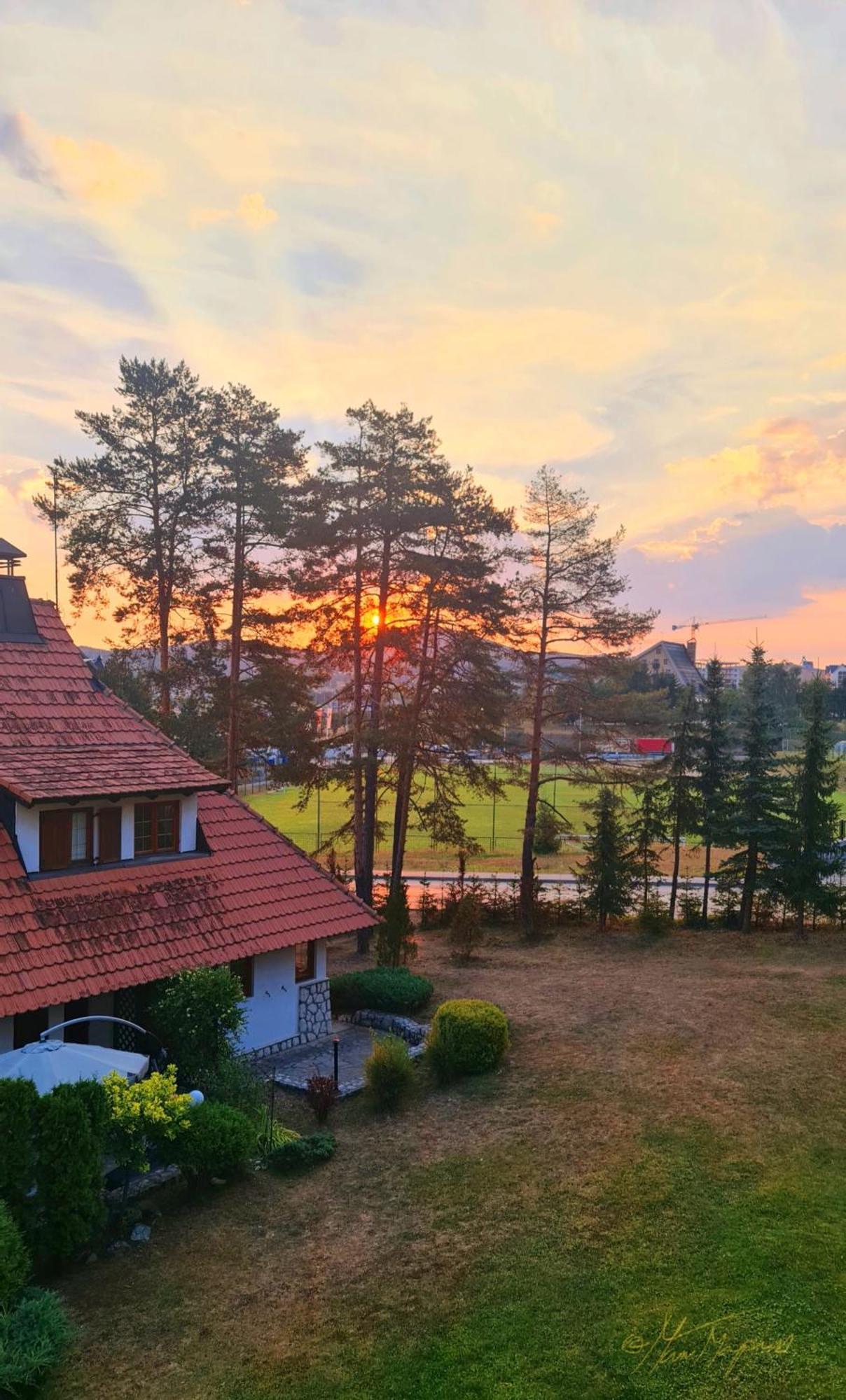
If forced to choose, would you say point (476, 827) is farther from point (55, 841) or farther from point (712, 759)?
point (55, 841)

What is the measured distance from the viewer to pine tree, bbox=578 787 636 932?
2720 centimetres

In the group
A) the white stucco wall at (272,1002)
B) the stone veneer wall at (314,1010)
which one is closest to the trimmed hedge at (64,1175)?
the white stucco wall at (272,1002)

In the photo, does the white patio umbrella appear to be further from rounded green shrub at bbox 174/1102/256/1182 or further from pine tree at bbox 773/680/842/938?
pine tree at bbox 773/680/842/938

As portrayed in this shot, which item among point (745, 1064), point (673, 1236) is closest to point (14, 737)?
point (673, 1236)

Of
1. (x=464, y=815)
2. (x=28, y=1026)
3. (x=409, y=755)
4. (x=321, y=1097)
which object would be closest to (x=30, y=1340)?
(x=28, y=1026)

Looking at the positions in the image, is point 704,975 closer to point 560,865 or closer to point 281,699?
point 281,699

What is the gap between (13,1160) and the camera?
8945 millimetres

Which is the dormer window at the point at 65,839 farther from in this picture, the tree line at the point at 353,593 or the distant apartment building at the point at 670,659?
the distant apartment building at the point at 670,659

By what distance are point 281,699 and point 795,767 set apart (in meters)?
16.1

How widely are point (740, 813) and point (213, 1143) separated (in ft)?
65.7

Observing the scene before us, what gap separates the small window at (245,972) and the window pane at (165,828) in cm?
249

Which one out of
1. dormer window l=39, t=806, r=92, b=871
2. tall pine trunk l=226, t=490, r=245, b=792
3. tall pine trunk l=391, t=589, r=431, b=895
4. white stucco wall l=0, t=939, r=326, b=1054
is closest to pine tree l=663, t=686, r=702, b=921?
tall pine trunk l=391, t=589, r=431, b=895

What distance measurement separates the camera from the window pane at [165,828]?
15.7 metres

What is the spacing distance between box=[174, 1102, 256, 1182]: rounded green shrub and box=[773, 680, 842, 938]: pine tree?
63.5 ft
